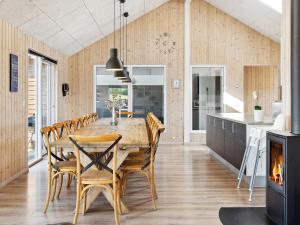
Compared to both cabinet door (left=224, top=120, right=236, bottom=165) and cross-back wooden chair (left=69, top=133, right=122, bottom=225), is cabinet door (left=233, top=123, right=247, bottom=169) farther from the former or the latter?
cross-back wooden chair (left=69, top=133, right=122, bottom=225)

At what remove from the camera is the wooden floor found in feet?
12.3

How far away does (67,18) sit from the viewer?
6.82 m

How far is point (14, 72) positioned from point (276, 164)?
4107mm

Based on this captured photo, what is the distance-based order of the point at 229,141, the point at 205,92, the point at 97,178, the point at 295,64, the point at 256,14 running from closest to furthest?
the point at 295,64 < the point at 97,178 < the point at 229,141 < the point at 256,14 < the point at 205,92

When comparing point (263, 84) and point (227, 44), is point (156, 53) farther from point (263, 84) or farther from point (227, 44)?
point (263, 84)

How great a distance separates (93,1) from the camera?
22.3 feet

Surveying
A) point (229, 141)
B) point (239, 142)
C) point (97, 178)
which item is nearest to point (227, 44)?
point (229, 141)

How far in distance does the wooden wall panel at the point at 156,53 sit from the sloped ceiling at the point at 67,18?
29 cm

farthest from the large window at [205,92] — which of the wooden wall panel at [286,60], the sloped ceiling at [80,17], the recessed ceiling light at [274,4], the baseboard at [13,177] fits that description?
the wooden wall panel at [286,60]

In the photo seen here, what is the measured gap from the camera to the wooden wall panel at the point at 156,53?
10141 mm

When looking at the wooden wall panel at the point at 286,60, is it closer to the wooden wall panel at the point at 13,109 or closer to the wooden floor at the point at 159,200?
the wooden floor at the point at 159,200

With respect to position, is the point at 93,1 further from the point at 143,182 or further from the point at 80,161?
the point at 80,161

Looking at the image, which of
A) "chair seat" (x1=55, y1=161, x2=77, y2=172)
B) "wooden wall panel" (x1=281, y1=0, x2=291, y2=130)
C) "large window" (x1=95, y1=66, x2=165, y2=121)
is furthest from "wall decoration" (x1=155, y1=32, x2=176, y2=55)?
"wooden wall panel" (x1=281, y1=0, x2=291, y2=130)

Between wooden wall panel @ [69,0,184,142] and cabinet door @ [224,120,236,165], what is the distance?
3816 millimetres
